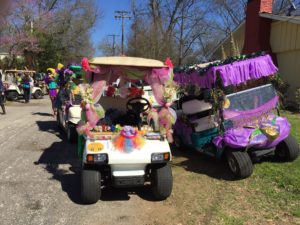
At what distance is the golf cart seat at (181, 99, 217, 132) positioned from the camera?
306 inches

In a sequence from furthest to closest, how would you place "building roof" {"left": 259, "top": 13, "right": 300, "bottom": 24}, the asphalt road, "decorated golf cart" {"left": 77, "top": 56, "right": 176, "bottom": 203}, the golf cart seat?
"building roof" {"left": 259, "top": 13, "right": 300, "bottom": 24} → the golf cart seat → "decorated golf cart" {"left": 77, "top": 56, "right": 176, "bottom": 203} → the asphalt road

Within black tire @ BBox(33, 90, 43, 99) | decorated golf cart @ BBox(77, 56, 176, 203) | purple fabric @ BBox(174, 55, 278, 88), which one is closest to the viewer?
decorated golf cart @ BBox(77, 56, 176, 203)

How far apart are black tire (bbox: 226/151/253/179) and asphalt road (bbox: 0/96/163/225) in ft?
5.13

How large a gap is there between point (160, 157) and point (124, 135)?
633 millimetres

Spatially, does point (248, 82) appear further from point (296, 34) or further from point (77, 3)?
point (77, 3)

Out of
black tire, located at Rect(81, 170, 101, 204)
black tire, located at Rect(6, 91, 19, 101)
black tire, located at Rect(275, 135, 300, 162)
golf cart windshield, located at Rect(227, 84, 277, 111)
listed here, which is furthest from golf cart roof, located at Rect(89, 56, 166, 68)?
black tire, located at Rect(6, 91, 19, 101)

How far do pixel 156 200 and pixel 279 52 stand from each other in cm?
1197

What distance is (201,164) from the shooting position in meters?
8.01

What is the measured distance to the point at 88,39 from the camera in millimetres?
40656

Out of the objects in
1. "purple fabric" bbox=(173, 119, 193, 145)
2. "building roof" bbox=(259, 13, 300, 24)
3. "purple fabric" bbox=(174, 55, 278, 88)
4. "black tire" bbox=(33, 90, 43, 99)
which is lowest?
"black tire" bbox=(33, 90, 43, 99)

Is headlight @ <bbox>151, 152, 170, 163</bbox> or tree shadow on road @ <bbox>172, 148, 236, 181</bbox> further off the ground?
headlight @ <bbox>151, 152, 170, 163</bbox>

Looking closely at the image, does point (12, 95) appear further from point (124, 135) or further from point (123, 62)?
point (124, 135)

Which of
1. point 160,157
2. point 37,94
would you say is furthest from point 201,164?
point 37,94

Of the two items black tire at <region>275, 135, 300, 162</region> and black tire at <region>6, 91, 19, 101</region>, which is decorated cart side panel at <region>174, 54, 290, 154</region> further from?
black tire at <region>6, 91, 19, 101</region>
